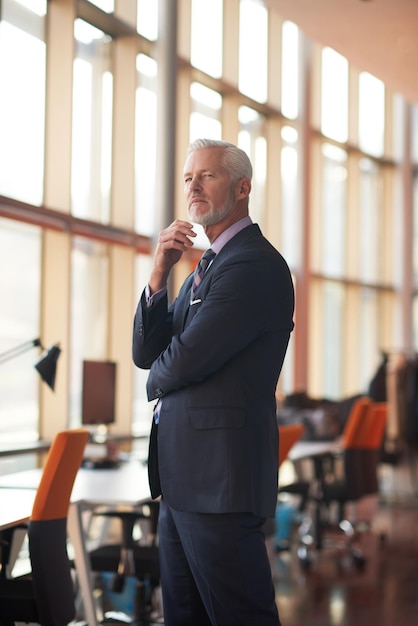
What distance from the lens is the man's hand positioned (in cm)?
228

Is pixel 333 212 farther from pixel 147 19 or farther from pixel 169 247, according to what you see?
pixel 169 247

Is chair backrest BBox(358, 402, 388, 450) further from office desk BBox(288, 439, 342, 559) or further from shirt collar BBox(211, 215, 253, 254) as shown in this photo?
shirt collar BBox(211, 215, 253, 254)

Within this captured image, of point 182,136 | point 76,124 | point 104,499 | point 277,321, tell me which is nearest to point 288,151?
point 182,136

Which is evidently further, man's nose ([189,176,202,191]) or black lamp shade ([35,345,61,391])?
black lamp shade ([35,345,61,391])

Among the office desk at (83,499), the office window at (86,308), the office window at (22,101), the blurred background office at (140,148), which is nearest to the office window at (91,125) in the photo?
the blurred background office at (140,148)

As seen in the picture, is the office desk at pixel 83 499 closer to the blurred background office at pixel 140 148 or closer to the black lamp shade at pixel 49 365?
the black lamp shade at pixel 49 365

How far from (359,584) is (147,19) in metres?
4.53

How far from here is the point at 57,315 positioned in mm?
6367

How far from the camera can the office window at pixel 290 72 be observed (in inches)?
388

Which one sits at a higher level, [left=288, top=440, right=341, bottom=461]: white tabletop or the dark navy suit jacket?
the dark navy suit jacket

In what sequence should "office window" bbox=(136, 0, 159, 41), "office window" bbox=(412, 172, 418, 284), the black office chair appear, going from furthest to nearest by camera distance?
"office window" bbox=(412, 172, 418, 284) → "office window" bbox=(136, 0, 159, 41) → the black office chair

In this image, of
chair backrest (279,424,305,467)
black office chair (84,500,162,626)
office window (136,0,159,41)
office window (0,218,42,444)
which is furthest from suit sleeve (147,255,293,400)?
office window (136,0,159,41)

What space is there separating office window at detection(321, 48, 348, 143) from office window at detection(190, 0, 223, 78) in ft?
7.47

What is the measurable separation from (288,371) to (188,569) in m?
7.69
